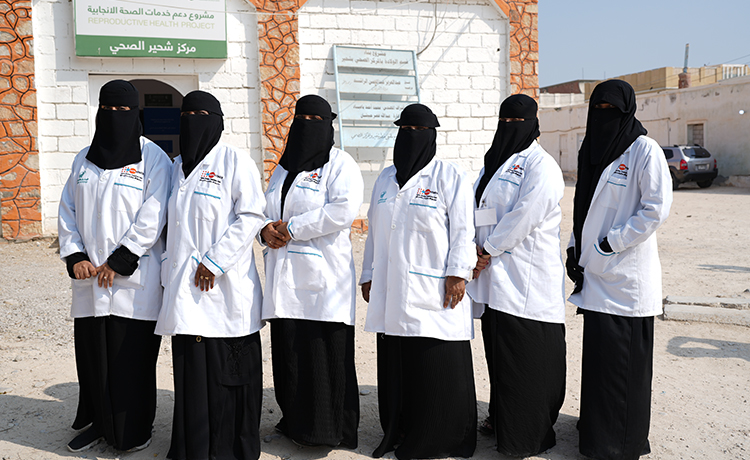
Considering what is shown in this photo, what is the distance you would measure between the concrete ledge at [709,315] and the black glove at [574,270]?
9.86 ft

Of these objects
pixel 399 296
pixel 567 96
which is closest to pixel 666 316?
pixel 399 296

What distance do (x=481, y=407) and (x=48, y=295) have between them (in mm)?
4792

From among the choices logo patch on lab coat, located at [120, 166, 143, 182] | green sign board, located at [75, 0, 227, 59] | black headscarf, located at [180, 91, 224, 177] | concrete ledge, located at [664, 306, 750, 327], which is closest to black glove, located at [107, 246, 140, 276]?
logo patch on lab coat, located at [120, 166, 143, 182]

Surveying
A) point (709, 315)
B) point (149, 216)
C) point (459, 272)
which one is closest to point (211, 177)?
point (149, 216)

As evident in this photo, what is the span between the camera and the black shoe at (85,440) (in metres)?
3.25

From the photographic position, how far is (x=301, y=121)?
10.8 feet

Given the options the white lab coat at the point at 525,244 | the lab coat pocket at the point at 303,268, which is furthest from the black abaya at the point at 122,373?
the white lab coat at the point at 525,244

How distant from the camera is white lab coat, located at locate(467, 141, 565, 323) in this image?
3.15 metres

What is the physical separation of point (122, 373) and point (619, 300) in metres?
2.49

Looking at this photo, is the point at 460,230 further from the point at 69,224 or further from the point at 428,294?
the point at 69,224

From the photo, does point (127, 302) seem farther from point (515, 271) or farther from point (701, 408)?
point (701, 408)

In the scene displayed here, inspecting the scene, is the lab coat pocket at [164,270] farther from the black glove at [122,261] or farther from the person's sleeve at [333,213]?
the person's sleeve at [333,213]

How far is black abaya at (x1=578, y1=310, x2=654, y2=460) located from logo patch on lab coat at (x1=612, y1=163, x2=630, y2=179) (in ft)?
2.28

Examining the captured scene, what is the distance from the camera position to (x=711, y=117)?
22062 mm
